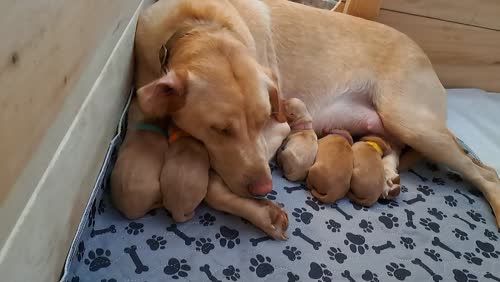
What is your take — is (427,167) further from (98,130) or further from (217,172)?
(98,130)

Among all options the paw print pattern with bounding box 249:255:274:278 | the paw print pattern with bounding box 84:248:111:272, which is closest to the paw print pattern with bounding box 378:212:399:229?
the paw print pattern with bounding box 249:255:274:278

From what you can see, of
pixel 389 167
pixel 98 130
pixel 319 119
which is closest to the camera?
pixel 98 130

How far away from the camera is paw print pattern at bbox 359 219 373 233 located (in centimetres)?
168

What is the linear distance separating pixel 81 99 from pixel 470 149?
1.90 metres

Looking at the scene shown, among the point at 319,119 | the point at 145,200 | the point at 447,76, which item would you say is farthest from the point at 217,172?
the point at 447,76

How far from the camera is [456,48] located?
2.61 metres

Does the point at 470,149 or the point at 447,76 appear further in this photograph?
the point at 447,76

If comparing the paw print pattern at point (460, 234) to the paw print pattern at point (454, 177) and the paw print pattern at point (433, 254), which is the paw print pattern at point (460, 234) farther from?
the paw print pattern at point (454, 177)

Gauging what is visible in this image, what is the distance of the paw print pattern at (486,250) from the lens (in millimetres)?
1726

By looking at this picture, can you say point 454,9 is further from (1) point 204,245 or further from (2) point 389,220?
(1) point 204,245

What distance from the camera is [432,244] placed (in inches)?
67.1

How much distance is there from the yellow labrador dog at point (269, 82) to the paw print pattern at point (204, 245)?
0.42 ft

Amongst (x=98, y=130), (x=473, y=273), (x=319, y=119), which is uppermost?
(x=98, y=130)

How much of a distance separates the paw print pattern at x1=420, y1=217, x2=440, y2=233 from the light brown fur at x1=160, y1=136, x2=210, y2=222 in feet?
2.98
